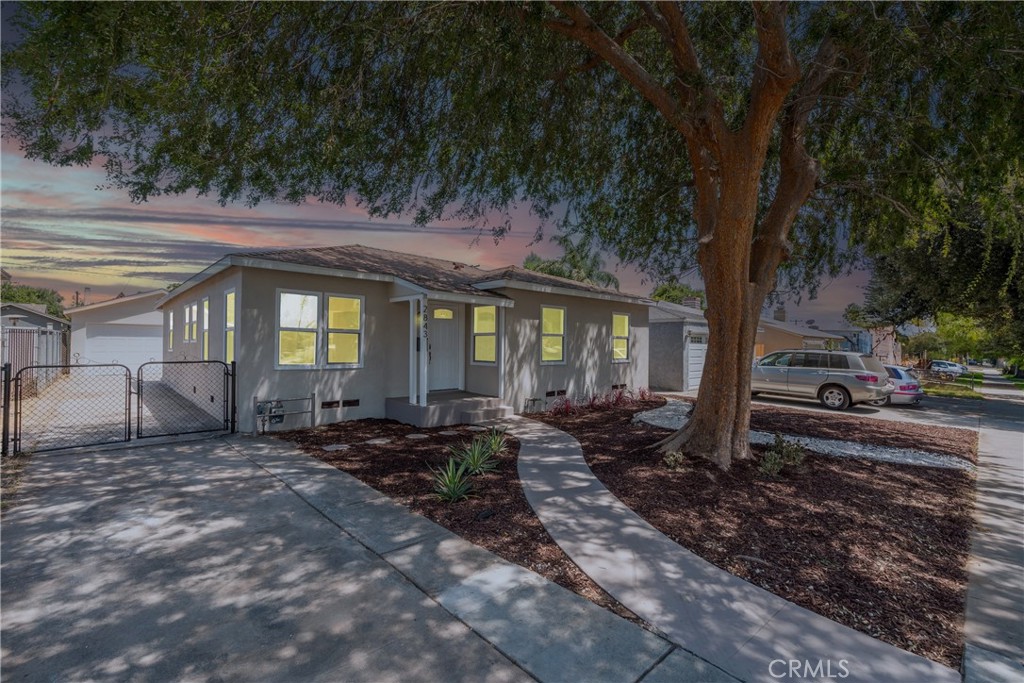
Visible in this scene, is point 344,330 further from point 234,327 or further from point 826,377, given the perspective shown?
point 826,377

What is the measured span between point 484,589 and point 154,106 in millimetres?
5628

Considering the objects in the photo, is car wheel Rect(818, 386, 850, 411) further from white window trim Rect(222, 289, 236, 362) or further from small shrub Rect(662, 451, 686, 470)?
white window trim Rect(222, 289, 236, 362)

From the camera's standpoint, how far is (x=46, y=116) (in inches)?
190

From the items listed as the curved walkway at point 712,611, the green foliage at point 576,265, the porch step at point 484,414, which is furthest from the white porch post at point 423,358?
the curved walkway at point 712,611

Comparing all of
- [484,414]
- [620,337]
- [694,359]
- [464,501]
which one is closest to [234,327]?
[484,414]

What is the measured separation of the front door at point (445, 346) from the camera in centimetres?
1134

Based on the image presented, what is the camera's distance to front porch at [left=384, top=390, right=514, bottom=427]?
9414 mm

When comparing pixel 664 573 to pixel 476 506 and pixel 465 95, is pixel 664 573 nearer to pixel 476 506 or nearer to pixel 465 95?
pixel 476 506

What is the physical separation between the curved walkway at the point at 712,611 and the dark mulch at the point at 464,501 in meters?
0.15

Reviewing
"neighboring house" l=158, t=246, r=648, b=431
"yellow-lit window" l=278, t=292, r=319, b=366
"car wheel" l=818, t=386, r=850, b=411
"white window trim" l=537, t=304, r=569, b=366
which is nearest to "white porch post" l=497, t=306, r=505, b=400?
"neighboring house" l=158, t=246, r=648, b=431

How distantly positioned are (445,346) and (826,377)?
10466 millimetres

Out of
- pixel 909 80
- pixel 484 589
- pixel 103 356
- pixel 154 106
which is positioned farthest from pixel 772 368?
pixel 103 356

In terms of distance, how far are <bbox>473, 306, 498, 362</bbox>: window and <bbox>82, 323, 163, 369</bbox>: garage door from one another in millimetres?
16261

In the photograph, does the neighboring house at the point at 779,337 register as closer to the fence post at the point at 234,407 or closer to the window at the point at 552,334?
the window at the point at 552,334
